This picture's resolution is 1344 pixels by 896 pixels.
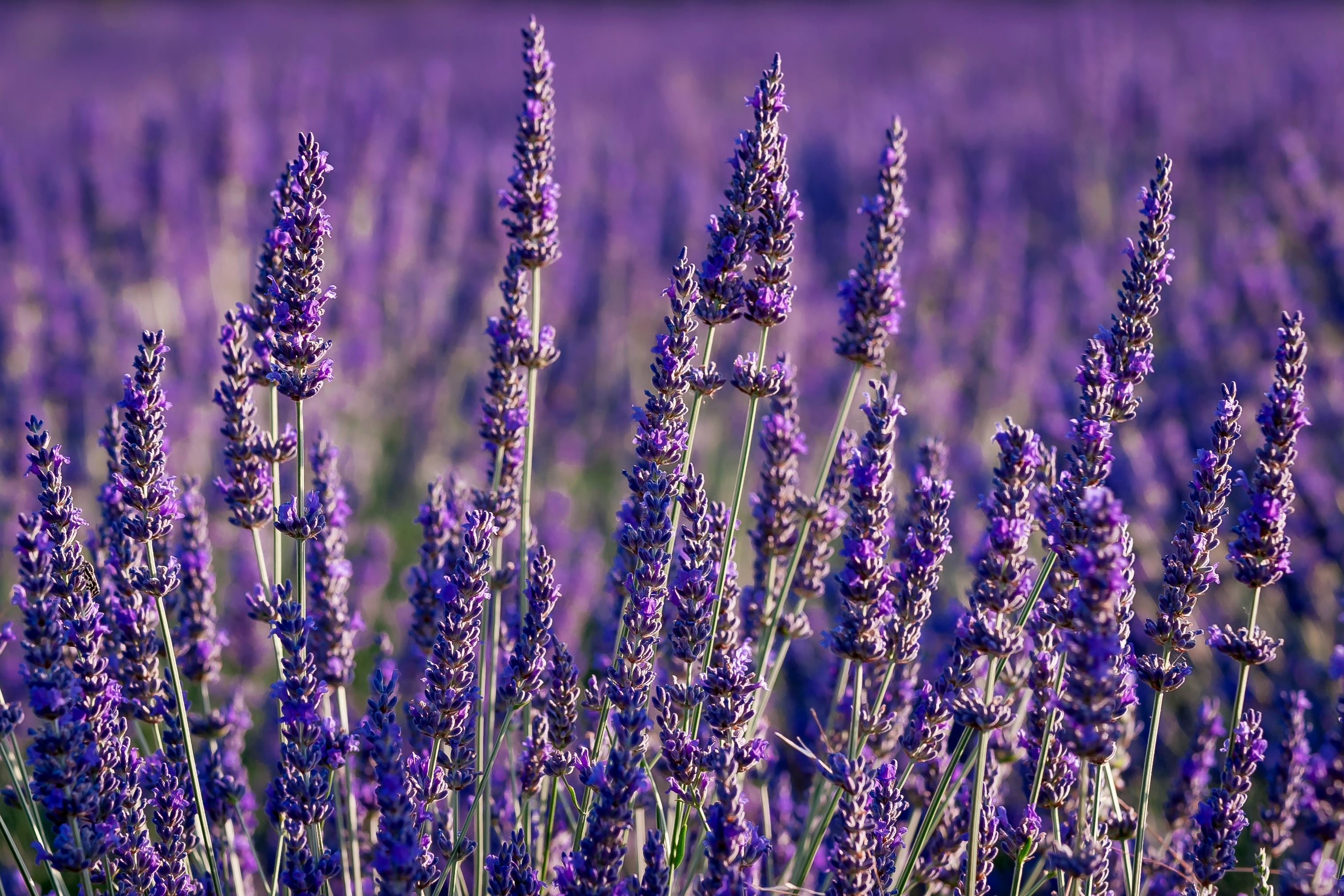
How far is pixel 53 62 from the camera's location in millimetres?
14812

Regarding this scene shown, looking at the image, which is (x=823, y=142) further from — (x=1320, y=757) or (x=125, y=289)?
(x=1320, y=757)

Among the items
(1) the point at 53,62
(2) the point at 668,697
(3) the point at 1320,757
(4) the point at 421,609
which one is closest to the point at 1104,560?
(2) the point at 668,697

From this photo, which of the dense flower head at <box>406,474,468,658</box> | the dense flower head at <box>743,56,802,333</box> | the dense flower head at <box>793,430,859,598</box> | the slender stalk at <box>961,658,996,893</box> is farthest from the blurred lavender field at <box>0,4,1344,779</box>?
the slender stalk at <box>961,658,996,893</box>

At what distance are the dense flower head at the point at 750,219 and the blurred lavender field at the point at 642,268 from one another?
126 centimetres

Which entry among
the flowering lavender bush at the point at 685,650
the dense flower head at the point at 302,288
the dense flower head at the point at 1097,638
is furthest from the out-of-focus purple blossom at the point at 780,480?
the dense flower head at the point at 302,288

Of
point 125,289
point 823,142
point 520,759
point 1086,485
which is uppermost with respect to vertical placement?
point 823,142

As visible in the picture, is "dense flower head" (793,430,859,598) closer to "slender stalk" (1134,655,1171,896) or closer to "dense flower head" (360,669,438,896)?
"slender stalk" (1134,655,1171,896)

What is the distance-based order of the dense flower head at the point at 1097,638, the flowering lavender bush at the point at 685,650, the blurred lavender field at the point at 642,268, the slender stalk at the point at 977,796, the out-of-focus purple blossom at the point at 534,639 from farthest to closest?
the blurred lavender field at the point at 642,268 < the out-of-focus purple blossom at the point at 534,639 < the flowering lavender bush at the point at 685,650 < the slender stalk at the point at 977,796 < the dense flower head at the point at 1097,638

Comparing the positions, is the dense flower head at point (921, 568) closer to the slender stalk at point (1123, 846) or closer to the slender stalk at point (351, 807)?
the slender stalk at point (1123, 846)

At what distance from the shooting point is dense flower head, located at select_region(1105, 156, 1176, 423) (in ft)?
5.14

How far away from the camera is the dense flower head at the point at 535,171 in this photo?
1.76m

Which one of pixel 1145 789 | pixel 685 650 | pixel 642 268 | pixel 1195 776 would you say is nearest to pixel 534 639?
pixel 685 650

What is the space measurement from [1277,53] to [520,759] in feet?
34.4

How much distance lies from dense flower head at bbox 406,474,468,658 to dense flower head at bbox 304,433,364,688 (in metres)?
0.10
